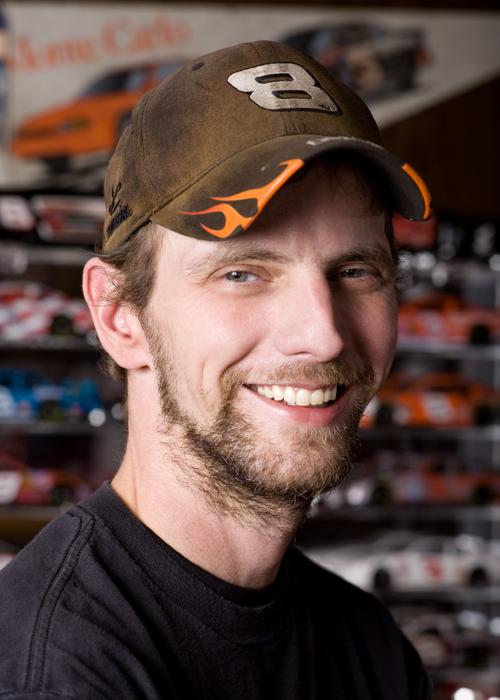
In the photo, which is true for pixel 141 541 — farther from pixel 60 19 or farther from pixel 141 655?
pixel 60 19

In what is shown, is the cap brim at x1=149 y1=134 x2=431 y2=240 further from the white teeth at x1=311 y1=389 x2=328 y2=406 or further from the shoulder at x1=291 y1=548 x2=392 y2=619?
the shoulder at x1=291 y1=548 x2=392 y2=619

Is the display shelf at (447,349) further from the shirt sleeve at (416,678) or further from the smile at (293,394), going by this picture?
the smile at (293,394)

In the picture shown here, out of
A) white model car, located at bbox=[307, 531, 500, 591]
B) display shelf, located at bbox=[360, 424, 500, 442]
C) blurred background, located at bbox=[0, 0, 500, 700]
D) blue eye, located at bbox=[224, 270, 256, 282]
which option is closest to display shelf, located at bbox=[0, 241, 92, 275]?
blurred background, located at bbox=[0, 0, 500, 700]

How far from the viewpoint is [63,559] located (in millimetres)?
1004

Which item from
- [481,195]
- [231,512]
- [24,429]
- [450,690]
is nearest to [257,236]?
[231,512]

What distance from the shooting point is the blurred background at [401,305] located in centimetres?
407

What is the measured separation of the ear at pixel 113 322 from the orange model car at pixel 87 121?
3.23 m

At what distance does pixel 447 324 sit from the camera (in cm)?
431

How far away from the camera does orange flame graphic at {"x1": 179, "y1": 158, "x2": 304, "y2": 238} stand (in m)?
1.03

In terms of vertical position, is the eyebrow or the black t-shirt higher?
the eyebrow

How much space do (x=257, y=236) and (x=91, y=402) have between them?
120 inches

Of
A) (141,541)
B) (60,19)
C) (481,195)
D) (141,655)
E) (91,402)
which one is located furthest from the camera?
(481,195)

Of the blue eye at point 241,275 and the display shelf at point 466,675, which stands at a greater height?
the blue eye at point 241,275

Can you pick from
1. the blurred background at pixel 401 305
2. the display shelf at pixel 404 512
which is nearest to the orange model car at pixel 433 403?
the blurred background at pixel 401 305
